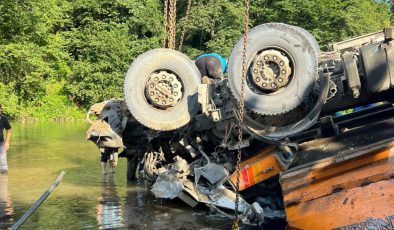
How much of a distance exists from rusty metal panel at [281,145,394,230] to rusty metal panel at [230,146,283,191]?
635mm

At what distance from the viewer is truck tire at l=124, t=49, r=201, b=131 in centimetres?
748

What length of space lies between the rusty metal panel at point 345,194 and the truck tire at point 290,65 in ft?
2.80

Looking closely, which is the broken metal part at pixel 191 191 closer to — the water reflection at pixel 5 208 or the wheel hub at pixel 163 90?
the wheel hub at pixel 163 90

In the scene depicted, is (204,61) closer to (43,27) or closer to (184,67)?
(184,67)

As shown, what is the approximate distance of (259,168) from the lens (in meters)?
6.63

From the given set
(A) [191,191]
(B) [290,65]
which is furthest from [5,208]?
(B) [290,65]

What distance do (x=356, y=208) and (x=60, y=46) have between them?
3369cm

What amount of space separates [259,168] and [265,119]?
60cm

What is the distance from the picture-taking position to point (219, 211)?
688 centimetres

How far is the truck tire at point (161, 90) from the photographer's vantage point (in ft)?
24.5

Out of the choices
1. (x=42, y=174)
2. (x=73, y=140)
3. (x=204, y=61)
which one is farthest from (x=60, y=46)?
(x=204, y=61)

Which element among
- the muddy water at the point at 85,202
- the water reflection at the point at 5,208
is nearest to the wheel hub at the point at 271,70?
the muddy water at the point at 85,202

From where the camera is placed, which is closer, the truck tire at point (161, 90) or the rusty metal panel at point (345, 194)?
the rusty metal panel at point (345, 194)

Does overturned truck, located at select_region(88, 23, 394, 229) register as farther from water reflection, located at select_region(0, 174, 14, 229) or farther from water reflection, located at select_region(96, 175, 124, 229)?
water reflection, located at select_region(0, 174, 14, 229)
